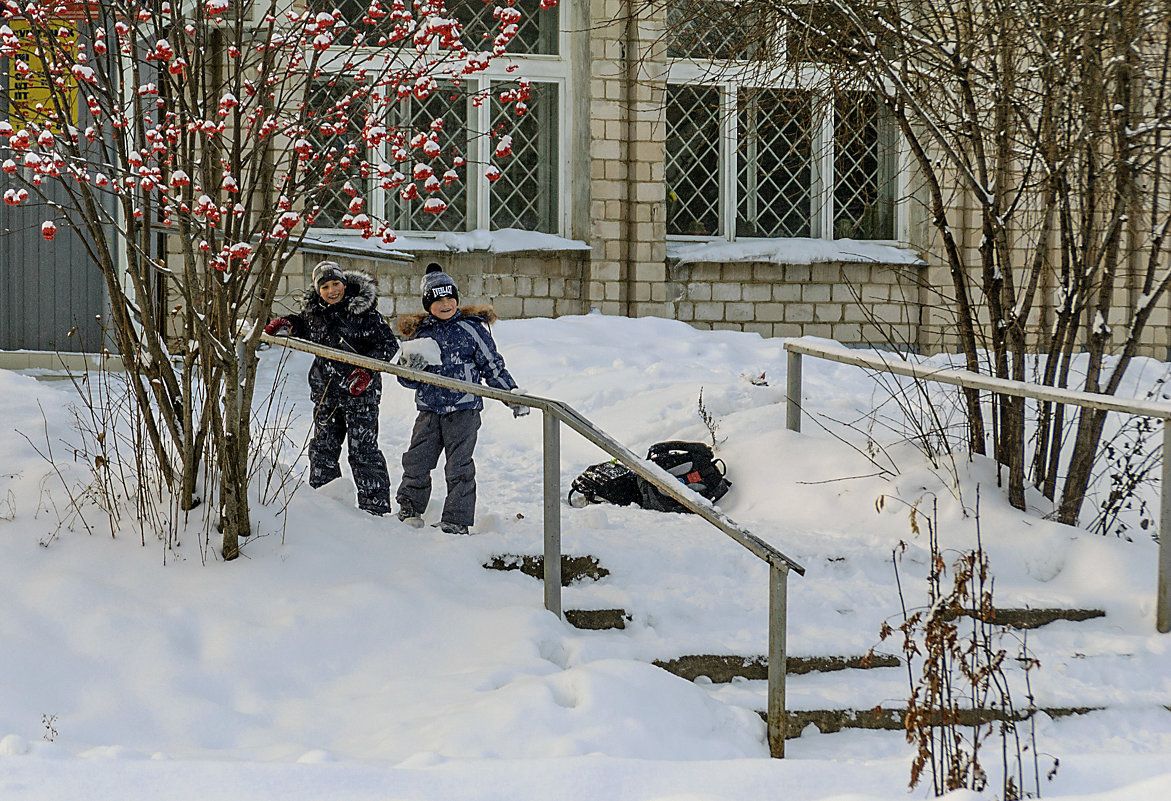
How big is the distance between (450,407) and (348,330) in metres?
0.74

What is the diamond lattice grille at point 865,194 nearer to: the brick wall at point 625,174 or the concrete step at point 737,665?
the brick wall at point 625,174

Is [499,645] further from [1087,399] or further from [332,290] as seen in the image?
[1087,399]

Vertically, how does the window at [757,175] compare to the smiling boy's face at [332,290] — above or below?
above

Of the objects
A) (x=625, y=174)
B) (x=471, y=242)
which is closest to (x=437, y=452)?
(x=471, y=242)

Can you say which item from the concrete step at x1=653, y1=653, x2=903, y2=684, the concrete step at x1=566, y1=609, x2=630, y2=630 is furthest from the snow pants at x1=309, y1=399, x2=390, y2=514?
the concrete step at x1=653, y1=653, x2=903, y2=684

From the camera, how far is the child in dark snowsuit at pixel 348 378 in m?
5.52

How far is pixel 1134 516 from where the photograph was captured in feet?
20.7

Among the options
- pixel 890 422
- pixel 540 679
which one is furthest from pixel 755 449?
pixel 540 679

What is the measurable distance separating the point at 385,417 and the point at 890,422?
340cm

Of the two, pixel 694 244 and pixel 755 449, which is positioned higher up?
pixel 694 244

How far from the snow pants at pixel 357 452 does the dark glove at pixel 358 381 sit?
0.29 ft

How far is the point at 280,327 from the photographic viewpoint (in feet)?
17.6

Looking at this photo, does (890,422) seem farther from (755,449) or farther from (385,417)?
(385,417)

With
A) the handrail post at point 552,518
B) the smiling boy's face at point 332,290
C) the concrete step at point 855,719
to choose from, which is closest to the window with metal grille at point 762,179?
the smiling boy's face at point 332,290
